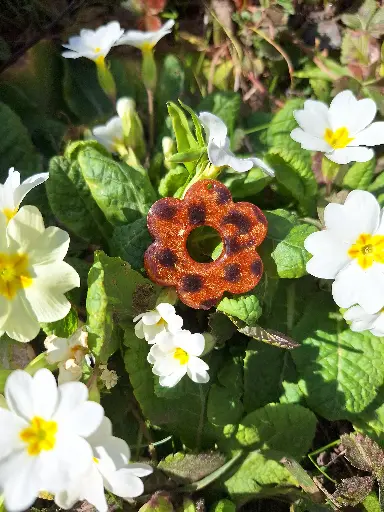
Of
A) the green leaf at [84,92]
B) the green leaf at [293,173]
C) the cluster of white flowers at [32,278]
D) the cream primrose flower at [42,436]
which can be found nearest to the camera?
the cream primrose flower at [42,436]

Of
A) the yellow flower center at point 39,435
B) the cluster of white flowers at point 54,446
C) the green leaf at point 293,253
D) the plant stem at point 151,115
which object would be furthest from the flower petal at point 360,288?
the plant stem at point 151,115

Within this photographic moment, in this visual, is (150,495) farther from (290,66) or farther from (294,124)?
(290,66)

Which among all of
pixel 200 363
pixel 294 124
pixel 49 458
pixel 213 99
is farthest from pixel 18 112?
pixel 49 458

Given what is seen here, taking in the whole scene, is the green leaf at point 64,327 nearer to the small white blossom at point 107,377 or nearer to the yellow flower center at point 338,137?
the small white blossom at point 107,377

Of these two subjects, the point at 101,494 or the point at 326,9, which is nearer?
the point at 101,494

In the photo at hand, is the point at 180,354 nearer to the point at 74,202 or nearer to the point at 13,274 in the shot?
the point at 13,274

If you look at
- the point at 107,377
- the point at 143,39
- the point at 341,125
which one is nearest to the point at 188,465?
the point at 107,377
